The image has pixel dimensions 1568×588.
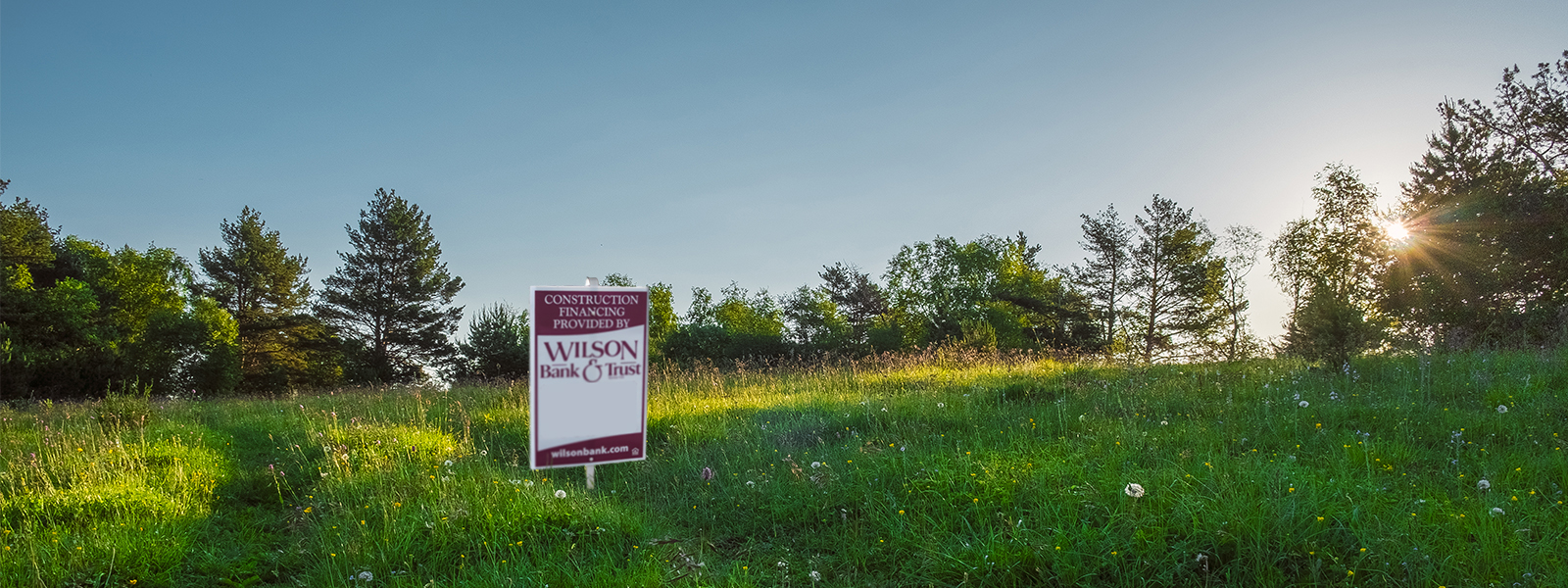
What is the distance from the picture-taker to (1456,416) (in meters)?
6.15

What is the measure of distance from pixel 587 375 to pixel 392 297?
3402 cm

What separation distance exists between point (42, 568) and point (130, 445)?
421 cm

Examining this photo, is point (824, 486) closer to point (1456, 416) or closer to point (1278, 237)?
point (1456, 416)

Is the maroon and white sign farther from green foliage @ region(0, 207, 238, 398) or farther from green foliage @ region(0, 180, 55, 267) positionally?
green foliage @ region(0, 180, 55, 267)

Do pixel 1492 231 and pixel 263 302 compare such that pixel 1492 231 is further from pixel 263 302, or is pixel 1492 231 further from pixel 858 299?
pixel 263 302

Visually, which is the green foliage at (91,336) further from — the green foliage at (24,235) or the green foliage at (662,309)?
the green foliage at (662,309)

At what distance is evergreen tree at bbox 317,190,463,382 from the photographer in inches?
1320

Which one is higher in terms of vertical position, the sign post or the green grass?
the sign post

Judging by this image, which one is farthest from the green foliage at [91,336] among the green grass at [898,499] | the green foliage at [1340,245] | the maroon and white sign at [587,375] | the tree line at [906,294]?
the green foliage at [1340,245]

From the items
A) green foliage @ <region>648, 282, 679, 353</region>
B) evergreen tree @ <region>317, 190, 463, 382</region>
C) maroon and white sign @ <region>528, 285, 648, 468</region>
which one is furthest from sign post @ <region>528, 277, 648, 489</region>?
green foliage @ <region>648, 282, 679, 353</region>

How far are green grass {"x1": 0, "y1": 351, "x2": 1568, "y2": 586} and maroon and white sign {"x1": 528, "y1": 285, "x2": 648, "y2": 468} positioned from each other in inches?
16.2

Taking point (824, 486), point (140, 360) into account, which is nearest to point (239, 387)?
point (140, 360)

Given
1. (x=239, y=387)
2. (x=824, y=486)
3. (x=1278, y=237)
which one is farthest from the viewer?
(x=1278, y=237)

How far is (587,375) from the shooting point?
536 cm
